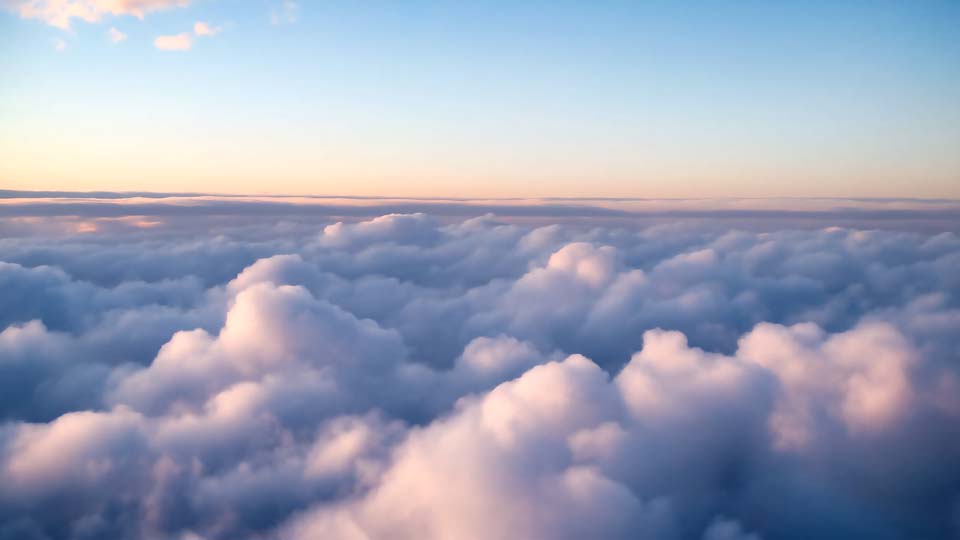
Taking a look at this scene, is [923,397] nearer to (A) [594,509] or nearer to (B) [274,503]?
(A) [594,509]

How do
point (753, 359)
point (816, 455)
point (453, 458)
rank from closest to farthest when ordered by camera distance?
point (453, 458) → point (816, 455) → point (753, 359)

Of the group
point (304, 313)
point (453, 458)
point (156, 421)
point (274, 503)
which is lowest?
point (274, 503)

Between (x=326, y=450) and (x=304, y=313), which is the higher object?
(x=304, y=313)

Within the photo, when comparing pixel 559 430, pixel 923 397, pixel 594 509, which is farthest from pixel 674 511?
pixel 923 397

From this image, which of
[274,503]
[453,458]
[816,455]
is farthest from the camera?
[816,455]

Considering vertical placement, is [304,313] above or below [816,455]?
above

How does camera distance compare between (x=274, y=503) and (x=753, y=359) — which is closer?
(x=274, y=503)

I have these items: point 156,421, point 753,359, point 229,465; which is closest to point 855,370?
point 753,359

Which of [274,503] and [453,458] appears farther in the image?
[274,503]

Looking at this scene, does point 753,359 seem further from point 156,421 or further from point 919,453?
point 156,421
